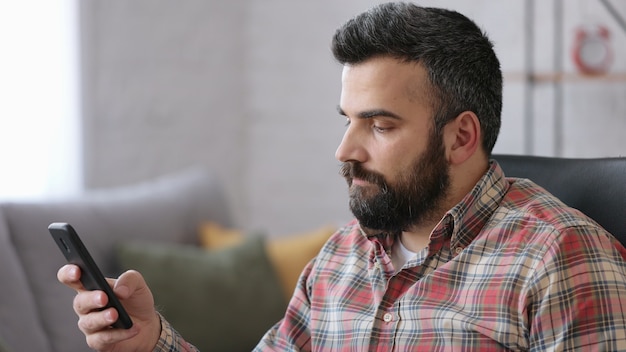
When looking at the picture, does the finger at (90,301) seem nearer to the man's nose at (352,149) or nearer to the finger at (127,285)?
the finger at (127,285)

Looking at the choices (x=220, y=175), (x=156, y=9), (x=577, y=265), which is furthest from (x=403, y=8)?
(x=220, y=175)

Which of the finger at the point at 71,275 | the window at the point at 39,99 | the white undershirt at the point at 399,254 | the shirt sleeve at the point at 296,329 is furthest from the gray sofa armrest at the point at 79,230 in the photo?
the white undershirt at the point at 399,254

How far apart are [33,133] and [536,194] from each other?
7.24 ft

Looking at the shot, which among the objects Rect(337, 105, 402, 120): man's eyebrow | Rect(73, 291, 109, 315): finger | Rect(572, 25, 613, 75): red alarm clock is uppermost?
Rect(572, 25, 613, 75): red alarm clock

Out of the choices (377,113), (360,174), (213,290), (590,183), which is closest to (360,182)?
(360,174)

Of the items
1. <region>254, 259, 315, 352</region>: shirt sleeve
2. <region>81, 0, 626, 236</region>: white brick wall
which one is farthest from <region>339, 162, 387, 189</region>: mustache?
<region>81, 0, 626, 236</region>: white brick wall

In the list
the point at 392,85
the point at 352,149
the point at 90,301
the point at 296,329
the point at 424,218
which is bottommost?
the point at 296,329

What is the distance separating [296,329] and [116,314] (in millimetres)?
379

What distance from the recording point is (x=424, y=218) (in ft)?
4.75

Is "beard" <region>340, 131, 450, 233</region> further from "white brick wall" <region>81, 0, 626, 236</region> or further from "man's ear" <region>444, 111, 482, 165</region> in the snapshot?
"white brick wall" <region>81, 0, 626, 236</region>

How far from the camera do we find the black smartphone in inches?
49.8

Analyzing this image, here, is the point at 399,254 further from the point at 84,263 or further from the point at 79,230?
the point at 79,230

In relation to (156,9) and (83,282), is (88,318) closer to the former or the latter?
(83,282)

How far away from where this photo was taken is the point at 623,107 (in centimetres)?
275
